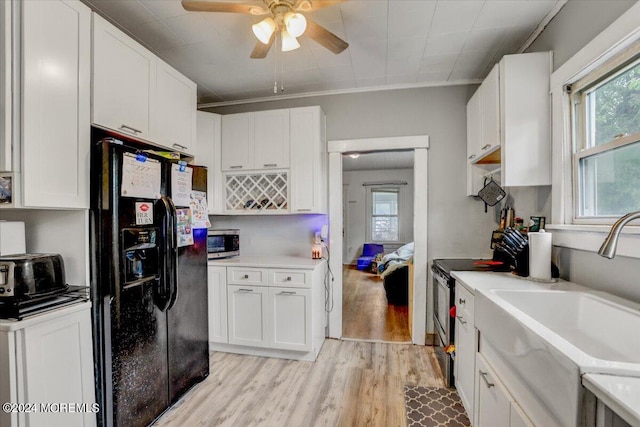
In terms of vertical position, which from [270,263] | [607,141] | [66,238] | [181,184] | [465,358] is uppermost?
[607,141]

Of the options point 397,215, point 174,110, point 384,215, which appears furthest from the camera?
point 384,215

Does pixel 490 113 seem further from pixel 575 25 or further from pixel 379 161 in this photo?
pixel 379 161

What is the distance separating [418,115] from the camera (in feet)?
9.32

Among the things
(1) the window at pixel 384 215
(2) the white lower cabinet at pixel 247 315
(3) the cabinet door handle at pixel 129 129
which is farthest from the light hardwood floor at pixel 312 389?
(1) the window at pixel 384 215

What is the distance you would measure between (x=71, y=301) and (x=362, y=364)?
6.88 ft

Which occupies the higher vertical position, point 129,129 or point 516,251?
point 129,129

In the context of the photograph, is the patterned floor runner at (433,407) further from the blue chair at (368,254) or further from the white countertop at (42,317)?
the blue chair at (368,254)

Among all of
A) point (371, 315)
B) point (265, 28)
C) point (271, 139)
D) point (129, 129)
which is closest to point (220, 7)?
point (265, 28)

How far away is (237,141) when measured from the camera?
2.93 metres

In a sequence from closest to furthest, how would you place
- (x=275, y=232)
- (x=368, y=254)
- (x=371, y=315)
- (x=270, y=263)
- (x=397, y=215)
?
(x=270, y=263), (x=275, y=232), (x=371, y=315), (x=368, y=254), (x=397, y=215)

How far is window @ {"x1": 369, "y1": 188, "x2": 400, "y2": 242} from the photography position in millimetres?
7305

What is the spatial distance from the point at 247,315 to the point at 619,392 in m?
2.43

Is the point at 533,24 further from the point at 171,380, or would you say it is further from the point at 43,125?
the point at 171,380

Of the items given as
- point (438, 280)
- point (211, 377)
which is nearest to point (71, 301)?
point (211, 377)
